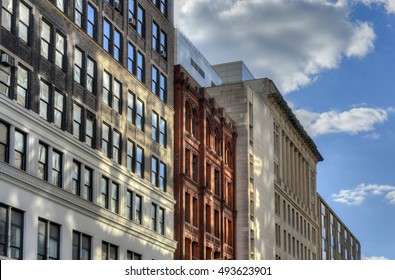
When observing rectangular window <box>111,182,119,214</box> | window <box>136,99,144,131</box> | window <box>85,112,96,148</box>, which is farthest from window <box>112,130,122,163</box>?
window <box>136,99,144,131</box>

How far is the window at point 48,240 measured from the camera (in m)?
38.1

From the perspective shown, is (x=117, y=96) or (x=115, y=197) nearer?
(x=115, y=197)

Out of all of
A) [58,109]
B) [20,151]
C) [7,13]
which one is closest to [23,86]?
[20,151]

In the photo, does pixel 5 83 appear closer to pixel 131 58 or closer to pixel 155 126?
pixel 131 58

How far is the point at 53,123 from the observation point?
132ft

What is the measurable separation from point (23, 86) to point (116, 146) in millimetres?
11767

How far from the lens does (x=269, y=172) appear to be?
85875mm

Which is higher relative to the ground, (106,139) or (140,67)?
(140,67)

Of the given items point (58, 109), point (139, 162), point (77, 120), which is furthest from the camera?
point (139, 162)

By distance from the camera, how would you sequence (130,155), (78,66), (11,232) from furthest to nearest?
(130,155) → (78,66) → (11,232)

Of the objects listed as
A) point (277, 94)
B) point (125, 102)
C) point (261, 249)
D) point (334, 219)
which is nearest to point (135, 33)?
point (125, 102)

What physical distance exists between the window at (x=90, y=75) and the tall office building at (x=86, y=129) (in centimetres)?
8

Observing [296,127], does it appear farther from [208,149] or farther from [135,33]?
[135,33]
